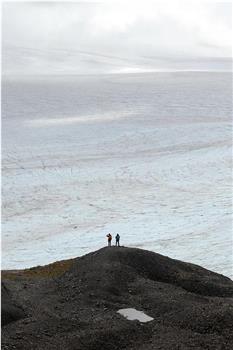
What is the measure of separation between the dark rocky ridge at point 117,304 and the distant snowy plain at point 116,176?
886 cm

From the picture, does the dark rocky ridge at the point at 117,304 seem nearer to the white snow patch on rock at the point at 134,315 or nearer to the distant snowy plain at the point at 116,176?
the white snow patch on rock at the point at 134,315

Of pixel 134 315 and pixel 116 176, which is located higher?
pixel 116 176

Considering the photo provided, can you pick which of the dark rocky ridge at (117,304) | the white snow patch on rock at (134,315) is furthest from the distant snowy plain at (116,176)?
the white snow patch on rock at (134,315)

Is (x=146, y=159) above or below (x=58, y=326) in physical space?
above

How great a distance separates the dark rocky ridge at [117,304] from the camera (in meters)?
22.1

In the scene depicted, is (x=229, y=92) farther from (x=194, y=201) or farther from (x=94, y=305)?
(x=94, y=305)

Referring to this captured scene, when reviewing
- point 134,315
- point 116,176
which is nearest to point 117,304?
point 134,315

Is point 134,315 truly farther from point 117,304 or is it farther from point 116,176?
point 116,176

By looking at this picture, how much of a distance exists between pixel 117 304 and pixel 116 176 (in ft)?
103

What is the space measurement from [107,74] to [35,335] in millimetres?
115427

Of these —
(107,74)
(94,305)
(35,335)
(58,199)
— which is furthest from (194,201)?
(107,74)

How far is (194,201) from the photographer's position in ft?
165

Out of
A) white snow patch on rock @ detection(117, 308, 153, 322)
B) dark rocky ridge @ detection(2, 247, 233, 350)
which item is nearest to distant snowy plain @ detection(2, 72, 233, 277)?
dark rocky ridge @ detection(2, 247, 233, 350)

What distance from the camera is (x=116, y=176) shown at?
5644cm
